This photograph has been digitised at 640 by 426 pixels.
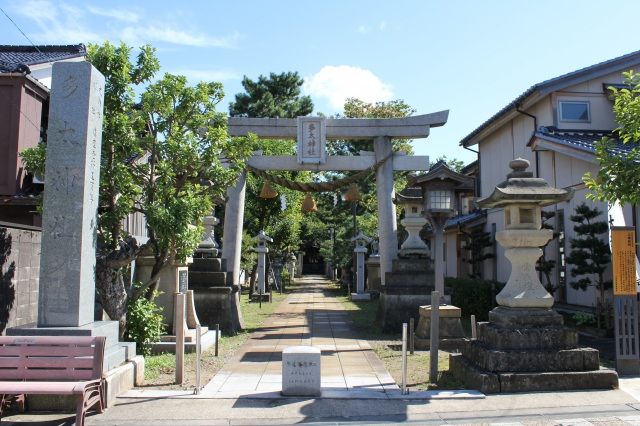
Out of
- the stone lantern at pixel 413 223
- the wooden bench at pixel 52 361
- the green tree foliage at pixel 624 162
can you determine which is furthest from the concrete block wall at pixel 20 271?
the stone lantern at pixel 413 223

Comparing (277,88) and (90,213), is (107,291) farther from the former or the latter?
(277,88)

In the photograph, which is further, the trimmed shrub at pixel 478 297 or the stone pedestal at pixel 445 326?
the trimmed shrub at pixel 478 297

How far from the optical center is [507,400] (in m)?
7.30

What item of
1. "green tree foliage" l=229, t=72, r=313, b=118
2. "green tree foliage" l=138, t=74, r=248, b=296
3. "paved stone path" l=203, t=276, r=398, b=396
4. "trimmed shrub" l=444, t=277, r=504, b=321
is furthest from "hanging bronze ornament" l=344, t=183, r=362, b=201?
"green tree foliage" l=229, t=72, r=313, b=118

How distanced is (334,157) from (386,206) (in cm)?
212

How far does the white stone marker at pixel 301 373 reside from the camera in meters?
7.53

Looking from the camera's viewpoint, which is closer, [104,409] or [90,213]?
[104,409]

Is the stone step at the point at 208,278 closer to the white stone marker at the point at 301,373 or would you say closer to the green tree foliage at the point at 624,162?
the white stone marker at the point at 301,373

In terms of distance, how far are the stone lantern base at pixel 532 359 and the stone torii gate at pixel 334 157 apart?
722 cm

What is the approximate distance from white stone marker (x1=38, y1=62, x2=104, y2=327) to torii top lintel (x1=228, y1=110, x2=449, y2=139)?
775 cm

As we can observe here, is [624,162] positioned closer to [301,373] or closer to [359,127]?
[301,373]

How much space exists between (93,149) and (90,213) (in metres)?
0.93

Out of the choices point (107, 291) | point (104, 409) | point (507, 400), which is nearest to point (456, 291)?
point (507, 400)

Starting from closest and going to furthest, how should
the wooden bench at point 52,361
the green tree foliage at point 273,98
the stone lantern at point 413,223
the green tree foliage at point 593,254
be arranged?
the wooden bench at point 52,361
the green tree foliage at point 593,254
the stone lantern at point 413,223
the green tree foliage at point 273,98
